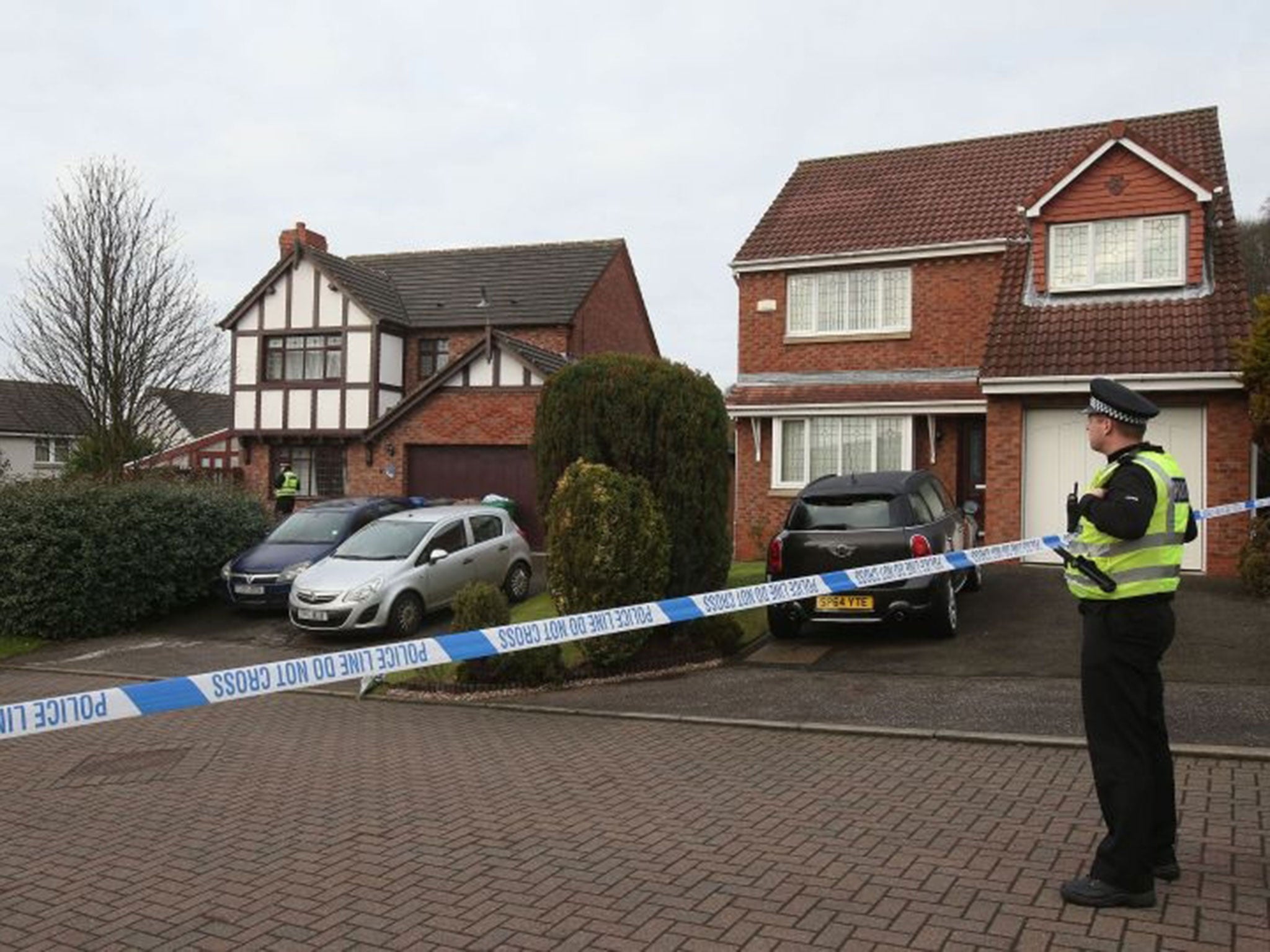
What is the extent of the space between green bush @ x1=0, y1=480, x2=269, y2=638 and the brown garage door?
7833 millimetres

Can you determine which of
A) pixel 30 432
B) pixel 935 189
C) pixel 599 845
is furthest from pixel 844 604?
pixel 30 432

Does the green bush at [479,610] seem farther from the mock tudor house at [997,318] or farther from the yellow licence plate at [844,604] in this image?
the mock tudor house at [997,318]

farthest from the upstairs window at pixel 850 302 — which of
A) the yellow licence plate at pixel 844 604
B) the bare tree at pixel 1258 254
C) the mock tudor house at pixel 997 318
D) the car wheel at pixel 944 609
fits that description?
the bare tree at pixel 1258 254

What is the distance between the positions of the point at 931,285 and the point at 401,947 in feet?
49.4

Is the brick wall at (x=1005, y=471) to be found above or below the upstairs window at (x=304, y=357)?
below

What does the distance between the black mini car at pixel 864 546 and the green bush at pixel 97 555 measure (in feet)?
29.3

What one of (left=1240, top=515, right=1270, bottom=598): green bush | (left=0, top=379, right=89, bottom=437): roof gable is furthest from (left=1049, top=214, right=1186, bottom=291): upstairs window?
(left=0, top=379, right=89, bottom=437): roof gable

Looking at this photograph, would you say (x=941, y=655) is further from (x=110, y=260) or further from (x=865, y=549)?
(x=110, y=260)

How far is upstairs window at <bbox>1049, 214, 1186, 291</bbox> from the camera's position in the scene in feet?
48.3

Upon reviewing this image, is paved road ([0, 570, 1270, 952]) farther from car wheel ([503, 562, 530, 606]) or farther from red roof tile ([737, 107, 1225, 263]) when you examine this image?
red roof tile ([737, 107, 1225, 263])

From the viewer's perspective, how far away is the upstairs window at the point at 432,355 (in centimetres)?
2761

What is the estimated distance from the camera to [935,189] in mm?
18328

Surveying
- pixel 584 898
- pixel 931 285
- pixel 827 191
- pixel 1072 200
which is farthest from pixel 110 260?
pixel 584 898

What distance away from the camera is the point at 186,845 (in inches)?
205
